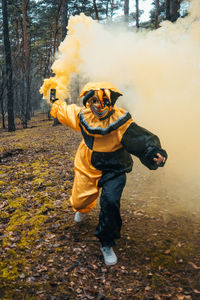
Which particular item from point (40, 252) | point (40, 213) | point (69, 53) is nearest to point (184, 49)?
point (69, 53)

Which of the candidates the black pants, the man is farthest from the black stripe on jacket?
the black pants

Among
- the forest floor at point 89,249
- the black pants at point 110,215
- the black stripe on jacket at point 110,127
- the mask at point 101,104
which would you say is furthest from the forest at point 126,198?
the black stripe on jacket at point 110,127

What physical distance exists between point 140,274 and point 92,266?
67cm

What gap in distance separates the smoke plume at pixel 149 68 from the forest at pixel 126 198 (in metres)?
0.02

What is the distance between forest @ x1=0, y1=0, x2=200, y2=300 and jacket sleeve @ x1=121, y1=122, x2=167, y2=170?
1.45 meters

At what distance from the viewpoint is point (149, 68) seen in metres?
5.58

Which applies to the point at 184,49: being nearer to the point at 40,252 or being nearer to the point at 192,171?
the point at 192,171

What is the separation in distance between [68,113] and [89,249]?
2.19m

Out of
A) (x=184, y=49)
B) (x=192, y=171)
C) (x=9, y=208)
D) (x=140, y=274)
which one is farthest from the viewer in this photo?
(x=192, y=171)

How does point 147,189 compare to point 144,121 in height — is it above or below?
below

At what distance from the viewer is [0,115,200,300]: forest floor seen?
3133 millimetres

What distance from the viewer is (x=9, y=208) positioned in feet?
17.9

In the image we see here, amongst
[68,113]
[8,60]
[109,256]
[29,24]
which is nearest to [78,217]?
[109,256]

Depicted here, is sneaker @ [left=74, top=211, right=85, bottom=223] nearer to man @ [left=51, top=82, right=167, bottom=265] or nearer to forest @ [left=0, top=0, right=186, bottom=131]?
man @ [left=51, top=82, right=167, bottom=265]
